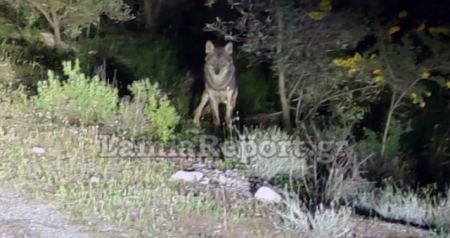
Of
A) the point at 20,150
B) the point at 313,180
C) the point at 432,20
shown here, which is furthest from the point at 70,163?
the point at 432,20

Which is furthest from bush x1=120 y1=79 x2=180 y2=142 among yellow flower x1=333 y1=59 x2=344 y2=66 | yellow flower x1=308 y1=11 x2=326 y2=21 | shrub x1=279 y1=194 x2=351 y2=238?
shrub x1=279 y1=194 x2=351 y2=238

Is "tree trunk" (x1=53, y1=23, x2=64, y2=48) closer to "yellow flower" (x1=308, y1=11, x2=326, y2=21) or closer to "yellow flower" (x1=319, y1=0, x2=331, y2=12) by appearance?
"yellow flower" (x1=319, y1=0, x2=331, y2=12)

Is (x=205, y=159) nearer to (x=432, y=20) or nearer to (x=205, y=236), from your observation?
(x=205, y=236)

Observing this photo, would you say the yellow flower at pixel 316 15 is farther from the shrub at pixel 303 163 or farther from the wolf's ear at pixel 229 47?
the shrub at pixel 303 163

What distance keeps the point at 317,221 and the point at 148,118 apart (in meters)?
4.54

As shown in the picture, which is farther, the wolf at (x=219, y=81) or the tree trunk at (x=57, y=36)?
the tree trunk at (x=57, y=36)

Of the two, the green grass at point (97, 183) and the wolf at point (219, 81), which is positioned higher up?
the wolf at point (219, 81)

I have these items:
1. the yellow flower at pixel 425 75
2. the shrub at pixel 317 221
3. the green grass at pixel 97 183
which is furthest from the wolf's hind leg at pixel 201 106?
the shrub at pixel 317 221

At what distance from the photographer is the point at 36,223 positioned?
7254mm

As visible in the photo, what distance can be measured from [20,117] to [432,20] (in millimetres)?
6453

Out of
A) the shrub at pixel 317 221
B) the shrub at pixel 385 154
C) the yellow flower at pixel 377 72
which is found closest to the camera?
the shrub at pixel 317 221

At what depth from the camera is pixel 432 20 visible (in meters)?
14.2

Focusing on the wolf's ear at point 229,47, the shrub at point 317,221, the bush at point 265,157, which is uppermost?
the wolf's ear at point 229,47

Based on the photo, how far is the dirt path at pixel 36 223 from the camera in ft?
23.0
